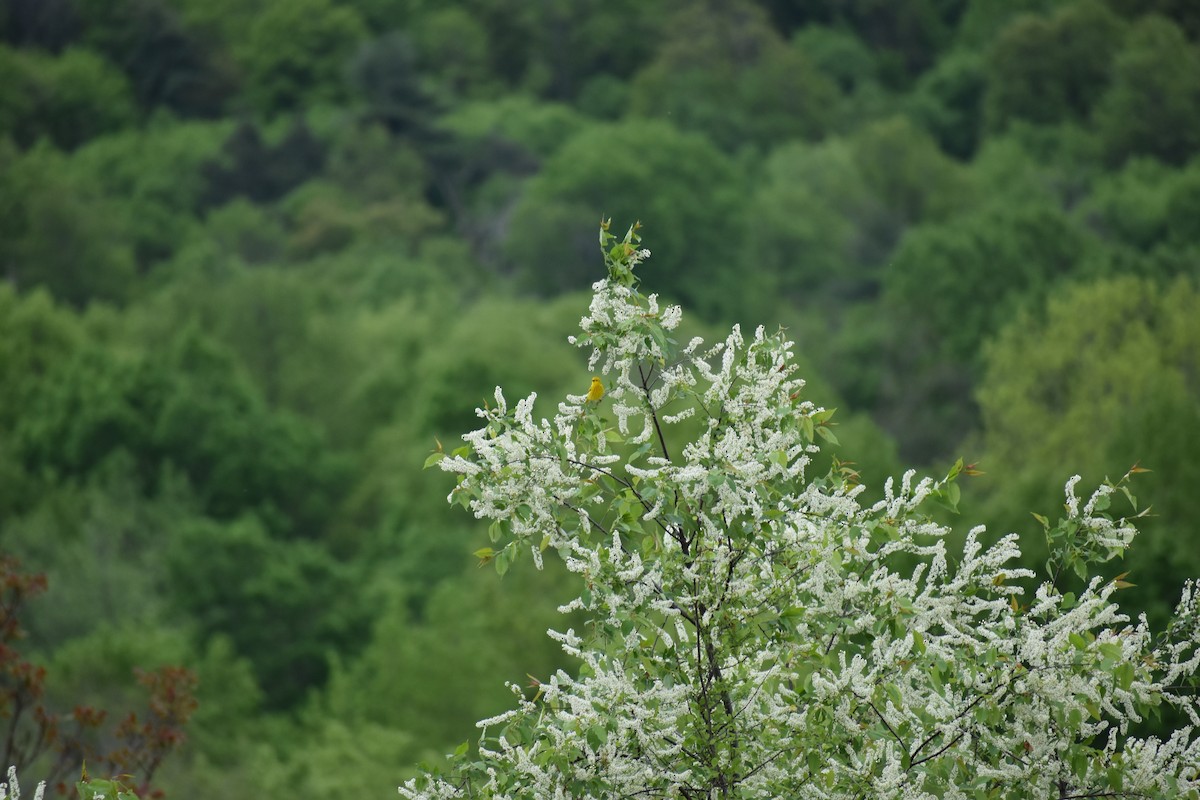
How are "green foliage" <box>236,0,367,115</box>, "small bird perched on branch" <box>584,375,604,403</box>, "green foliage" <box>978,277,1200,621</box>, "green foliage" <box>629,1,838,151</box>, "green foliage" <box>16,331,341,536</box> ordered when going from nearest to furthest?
"small bird perched on branch" <box>584,375,604,403</box> < "green foliage" <box>978,277,1200,621</box> < "green foliage" <box>16,331,341,536</box> < "green foliage" <box>629,1,838,151</box> < "green foliage" <box>236,0,367,115</box>

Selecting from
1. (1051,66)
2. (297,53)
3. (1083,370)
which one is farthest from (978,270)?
(297,53)

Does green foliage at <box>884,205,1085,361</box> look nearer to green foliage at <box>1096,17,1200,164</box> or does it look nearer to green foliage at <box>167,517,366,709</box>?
green foliage at <box>167,517,366,709</box>

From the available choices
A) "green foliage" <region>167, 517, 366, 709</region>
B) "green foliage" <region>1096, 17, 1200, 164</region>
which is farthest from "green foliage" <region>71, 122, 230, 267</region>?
"green foliage" <region>167, 517, 366, 709</region>

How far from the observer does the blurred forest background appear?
127ft

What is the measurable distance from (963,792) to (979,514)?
932 inches

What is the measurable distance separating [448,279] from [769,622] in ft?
290

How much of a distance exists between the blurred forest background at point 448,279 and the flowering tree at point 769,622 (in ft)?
53.3

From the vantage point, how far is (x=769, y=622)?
25.2 feet

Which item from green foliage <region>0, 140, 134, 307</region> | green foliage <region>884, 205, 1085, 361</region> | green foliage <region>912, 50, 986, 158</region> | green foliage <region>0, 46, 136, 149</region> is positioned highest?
green foliage <region>0, 46, 136, 149</region>

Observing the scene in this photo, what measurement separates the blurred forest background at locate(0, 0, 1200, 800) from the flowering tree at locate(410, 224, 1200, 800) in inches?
640

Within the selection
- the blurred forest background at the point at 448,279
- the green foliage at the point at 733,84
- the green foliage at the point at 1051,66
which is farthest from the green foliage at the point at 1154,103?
the green foliage at the point at 733,84

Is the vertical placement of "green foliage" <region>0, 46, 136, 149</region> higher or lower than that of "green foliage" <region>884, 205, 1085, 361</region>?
higher

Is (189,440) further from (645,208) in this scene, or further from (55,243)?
(645,208)

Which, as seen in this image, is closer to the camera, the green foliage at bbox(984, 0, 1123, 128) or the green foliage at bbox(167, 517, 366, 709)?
the green foliage at bbox(167, 517, 366, 709)
